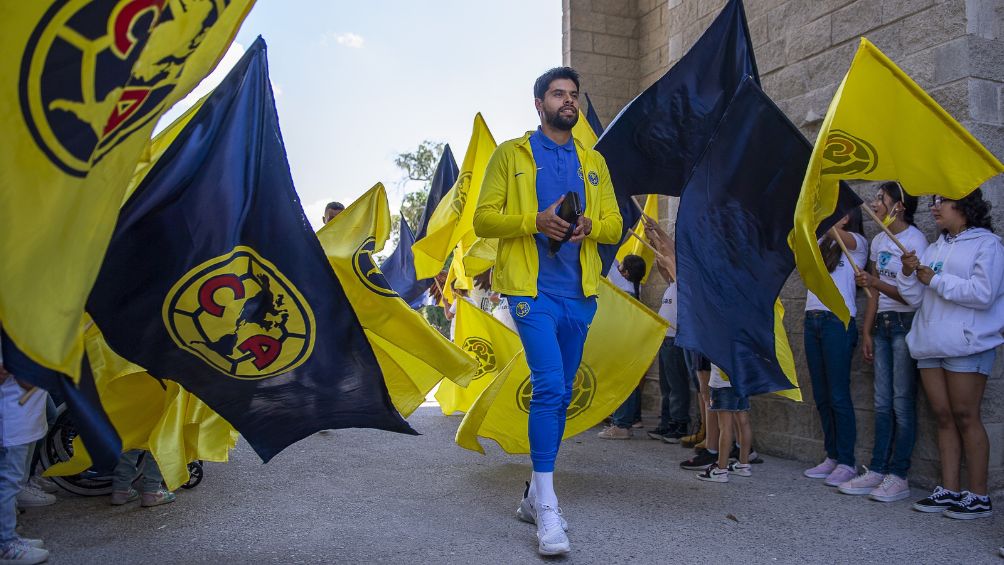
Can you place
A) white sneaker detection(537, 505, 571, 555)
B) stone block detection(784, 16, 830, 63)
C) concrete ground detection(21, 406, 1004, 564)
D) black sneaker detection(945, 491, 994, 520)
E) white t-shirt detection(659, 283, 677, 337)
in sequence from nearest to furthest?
white sneaker detection(537, 505, 571, 555), concrete ground detection(21, 406, 1004, 564), black sneaker detection(945, 491, 994, 520), stone block detection(784, 16, 830, 63), white t-shirt detection(659, 283, 677, 337)

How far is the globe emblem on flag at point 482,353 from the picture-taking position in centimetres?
654

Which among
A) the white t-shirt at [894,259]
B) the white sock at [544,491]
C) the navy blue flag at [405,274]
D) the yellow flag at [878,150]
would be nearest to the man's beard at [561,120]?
the yellow flag at [878,150]

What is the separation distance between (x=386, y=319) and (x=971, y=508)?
11.1 feet

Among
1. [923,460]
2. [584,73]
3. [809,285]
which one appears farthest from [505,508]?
[584,73]

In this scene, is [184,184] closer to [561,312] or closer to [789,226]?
[561,312]

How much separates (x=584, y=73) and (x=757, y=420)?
16.9ft

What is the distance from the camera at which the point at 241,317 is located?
3455mm

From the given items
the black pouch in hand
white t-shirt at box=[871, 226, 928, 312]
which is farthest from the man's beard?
white t-shirt at box=[871, 226, 928, 312]

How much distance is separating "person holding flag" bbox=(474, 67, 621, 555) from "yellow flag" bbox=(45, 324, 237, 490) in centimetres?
175

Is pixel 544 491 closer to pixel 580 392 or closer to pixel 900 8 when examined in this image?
pixel 580 392

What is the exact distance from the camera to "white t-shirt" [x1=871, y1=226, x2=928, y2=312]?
503 centimetres

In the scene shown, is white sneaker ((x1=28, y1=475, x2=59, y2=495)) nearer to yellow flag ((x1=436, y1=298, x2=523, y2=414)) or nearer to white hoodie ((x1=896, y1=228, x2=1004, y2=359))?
yellow flag ((x1=436, y1=298, x2=523, y2=414))

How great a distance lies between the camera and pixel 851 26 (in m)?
5.79

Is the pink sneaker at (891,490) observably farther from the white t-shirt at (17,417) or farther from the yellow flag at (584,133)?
the white t-shirt at (17,417)
